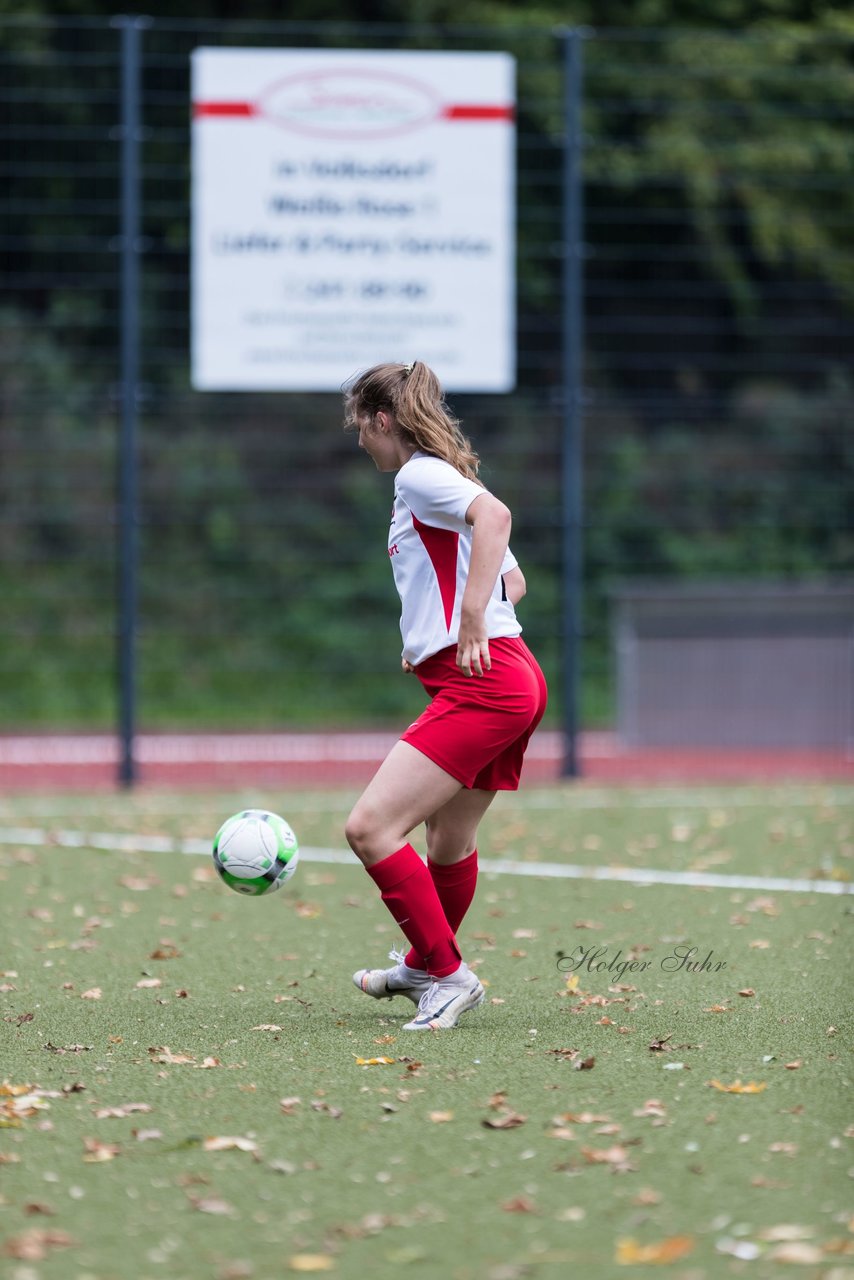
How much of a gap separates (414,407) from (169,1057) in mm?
1851

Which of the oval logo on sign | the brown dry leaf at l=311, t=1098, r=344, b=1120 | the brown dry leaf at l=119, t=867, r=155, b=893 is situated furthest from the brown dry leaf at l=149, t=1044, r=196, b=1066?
the oval logo on sign

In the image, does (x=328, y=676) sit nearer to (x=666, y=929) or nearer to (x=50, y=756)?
(x=50, y=756)

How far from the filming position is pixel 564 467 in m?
12.4

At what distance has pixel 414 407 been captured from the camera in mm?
5172

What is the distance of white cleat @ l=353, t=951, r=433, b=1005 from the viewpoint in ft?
17.6

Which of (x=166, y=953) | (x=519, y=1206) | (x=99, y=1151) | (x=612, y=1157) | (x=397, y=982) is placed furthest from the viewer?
(x=166, y=953)

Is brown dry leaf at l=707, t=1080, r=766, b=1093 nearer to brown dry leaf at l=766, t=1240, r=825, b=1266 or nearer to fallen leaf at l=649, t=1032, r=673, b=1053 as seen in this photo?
fallen leaf at l=649, t=1032, r=673, b=1053

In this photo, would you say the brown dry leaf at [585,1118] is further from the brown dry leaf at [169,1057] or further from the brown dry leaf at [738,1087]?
the brown dry leaf at [169,1057]

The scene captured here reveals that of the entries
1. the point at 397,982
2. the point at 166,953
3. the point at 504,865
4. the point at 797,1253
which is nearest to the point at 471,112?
the point at 504,865

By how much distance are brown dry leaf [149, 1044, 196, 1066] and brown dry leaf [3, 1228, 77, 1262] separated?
4.41 ft

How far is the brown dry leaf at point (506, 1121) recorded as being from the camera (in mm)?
4070

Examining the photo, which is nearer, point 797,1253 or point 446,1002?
point 797,1253

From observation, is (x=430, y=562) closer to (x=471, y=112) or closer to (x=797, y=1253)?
(x=797, y=1253)

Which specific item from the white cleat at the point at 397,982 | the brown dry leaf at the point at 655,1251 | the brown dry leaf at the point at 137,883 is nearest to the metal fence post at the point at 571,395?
the brown dry leaf at the point at 137,883
